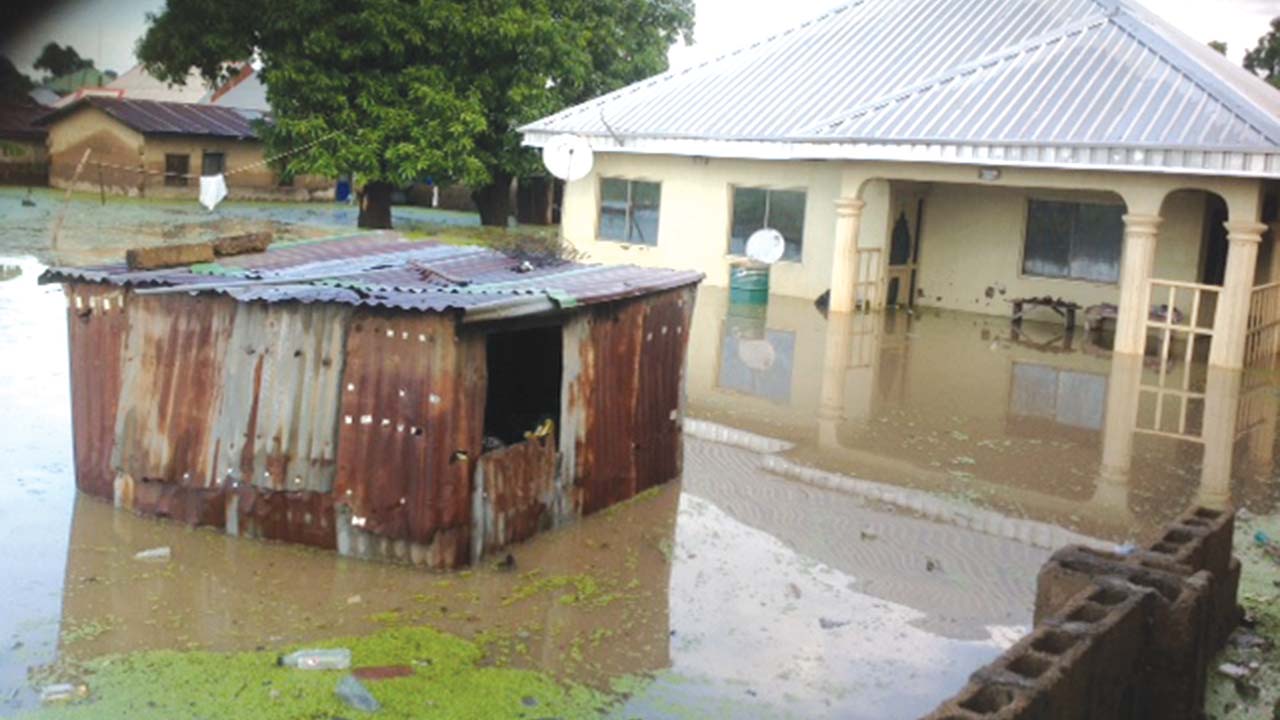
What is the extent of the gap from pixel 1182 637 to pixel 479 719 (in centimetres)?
350

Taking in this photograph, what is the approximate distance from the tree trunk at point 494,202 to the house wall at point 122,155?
8695 mm

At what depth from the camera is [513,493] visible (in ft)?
30.8

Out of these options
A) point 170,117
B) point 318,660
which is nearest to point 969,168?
point 318,660

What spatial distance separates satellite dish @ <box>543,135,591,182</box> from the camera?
2623cm

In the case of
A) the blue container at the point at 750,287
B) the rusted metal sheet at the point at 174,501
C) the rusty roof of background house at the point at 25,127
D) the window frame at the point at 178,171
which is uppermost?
the rusty roof of background house at the point at 25,127

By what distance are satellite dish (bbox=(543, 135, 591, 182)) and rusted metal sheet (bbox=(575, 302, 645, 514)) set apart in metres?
15.9

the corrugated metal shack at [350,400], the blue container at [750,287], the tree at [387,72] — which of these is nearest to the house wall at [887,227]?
the blue container at [750,287]

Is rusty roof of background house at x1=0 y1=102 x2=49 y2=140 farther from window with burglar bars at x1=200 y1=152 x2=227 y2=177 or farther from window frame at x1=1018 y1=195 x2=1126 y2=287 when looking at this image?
window frame at x1=1018 y1=195 x2=1126 y2=287

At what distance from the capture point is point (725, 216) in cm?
2594

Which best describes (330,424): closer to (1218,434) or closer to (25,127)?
(1218,434)

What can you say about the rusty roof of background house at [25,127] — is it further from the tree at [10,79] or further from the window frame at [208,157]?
the tree at [10,79]

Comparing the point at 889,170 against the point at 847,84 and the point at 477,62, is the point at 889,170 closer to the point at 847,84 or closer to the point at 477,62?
the point at 847,84

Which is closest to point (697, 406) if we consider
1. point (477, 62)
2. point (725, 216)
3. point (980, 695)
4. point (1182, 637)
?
point (1182, 637)

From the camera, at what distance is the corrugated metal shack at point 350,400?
8.77m
